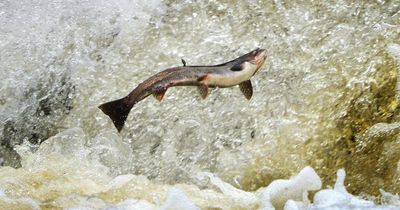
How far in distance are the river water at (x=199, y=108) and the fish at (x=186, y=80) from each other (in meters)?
0.27

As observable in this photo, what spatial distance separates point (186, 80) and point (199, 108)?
0.65m

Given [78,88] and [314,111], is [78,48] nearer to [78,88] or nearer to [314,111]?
[78,88]

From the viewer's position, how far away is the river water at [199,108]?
265 cm

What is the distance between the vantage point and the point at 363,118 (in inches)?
113

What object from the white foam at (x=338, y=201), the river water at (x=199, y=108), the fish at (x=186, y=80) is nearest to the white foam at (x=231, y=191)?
the river water at (x=199, y=108)

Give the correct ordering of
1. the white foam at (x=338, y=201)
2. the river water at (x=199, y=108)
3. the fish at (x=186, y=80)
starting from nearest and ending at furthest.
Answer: the white foam at (x=338, y=201) → the fish at (x=186, y=80) → the river water at (x=199, y=108)

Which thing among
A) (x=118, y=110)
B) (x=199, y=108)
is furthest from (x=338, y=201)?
(x=199, y=108)

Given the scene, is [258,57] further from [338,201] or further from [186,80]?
[338,201]

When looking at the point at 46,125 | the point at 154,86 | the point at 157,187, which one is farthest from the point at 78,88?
the point at 154,86

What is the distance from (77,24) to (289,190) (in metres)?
1.33

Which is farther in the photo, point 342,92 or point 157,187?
point 342,92

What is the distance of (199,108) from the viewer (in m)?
3.00

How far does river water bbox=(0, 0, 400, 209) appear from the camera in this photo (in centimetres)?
265

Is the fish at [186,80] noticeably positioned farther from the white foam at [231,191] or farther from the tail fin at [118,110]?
the white foam at [231,191]
